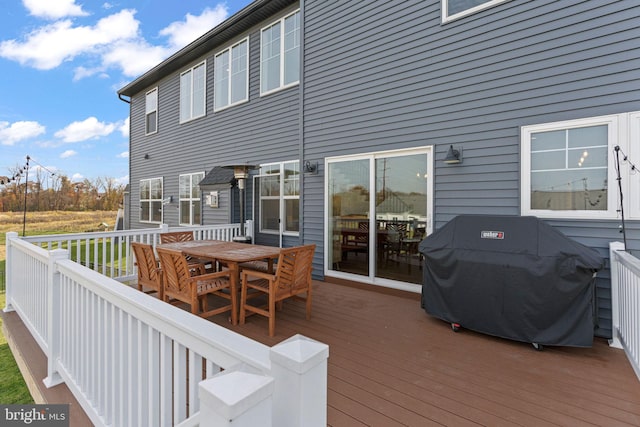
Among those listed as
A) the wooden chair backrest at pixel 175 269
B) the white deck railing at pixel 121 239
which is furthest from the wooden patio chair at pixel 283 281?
the white deck railing at pixel 121 239

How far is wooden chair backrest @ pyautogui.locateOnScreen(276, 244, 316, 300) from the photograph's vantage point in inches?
135

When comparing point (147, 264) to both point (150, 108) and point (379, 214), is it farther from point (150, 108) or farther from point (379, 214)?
point (150, 108)

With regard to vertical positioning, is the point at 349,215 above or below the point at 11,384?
above

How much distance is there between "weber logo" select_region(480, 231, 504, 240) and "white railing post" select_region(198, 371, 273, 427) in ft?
9.99

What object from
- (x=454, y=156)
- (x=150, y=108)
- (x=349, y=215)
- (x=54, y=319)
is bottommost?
(x=54, y=319)

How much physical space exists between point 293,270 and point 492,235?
2154mm

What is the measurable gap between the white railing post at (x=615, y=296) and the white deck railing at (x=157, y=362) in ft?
11.6

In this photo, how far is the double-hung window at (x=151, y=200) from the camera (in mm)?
10252

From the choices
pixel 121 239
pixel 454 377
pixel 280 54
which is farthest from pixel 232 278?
pixel 280 54

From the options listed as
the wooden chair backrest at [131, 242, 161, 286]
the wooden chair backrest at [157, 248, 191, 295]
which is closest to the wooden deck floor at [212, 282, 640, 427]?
the wooden chair backrest at [157, 248, 191, 295]

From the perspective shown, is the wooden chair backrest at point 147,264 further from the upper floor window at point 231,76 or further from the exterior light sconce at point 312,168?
the upper floor window at point 231,76

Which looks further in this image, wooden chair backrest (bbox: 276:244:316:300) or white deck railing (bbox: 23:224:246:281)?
white deck railing (bbox: 23:224:246:281)

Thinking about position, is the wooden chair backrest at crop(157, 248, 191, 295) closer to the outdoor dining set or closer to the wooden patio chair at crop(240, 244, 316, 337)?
the outdoor dining set

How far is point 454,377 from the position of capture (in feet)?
8.05
